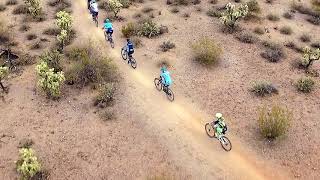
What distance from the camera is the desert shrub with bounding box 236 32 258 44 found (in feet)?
83.8

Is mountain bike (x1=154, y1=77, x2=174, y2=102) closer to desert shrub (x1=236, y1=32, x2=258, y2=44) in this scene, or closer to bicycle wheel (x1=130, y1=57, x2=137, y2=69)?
bicycle wheel (x1=130, y1=57, x2=137, y2=69)

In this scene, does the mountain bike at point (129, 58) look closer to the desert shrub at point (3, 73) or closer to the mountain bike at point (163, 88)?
the mountain bike at point (163, 88)

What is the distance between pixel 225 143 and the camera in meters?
17.6

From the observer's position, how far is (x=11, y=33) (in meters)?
25.9

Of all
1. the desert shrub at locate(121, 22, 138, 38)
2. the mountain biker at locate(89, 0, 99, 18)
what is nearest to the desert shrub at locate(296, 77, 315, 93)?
the desert shrub at locate(121, 22, 138, 38)

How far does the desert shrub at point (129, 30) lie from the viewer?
1017 inches

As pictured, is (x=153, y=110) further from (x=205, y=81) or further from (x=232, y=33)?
(x=232, y=33)

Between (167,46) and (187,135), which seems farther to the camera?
(167,46)

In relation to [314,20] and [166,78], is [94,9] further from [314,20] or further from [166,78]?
[314,20]

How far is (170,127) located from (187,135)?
0.93 metres

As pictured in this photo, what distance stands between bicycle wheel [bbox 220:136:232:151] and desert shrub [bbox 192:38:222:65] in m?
6.68

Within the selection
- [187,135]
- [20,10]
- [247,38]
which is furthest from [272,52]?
[20,10]

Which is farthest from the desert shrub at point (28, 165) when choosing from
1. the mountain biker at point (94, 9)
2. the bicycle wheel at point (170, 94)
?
the mountain biker at point (94, 9)

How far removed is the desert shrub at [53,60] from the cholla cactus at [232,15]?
10944 millimetres
